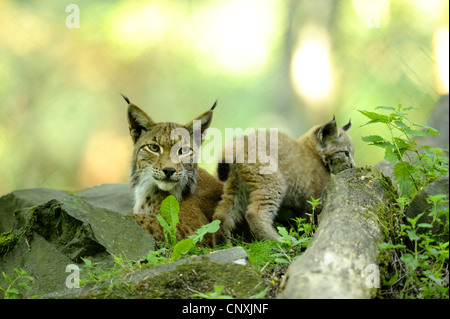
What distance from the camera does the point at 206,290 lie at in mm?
2809

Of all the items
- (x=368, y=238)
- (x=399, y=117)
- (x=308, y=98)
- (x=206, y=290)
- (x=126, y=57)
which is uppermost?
(x=126, y=57)

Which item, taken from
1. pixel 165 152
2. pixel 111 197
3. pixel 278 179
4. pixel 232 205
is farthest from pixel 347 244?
pixel 111 197

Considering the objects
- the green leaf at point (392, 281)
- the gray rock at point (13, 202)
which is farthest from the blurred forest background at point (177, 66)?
the green leaf at point (392, 281)

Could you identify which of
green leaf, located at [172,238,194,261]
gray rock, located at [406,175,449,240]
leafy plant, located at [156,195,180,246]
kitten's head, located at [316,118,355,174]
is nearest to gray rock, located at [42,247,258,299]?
green leaf, located at [172,238,194,261]

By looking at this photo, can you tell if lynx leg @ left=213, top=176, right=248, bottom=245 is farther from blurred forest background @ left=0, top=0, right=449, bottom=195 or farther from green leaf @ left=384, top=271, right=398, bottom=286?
blurred forest background @ left=0, top=0, right=449, bottom=195

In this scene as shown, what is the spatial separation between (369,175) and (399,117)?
1.55ft

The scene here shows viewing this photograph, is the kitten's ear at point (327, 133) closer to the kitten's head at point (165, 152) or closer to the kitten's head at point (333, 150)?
the kitten's head at point (333, 150)

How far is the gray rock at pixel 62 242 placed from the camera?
358cm

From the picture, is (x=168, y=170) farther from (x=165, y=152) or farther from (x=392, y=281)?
(x=392, y=281)
